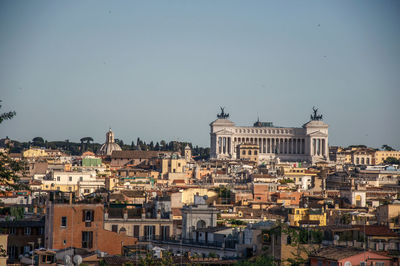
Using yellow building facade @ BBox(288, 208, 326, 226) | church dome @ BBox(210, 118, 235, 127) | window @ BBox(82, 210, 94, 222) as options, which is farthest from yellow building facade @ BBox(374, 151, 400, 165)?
window @ BBox(82, 210, 94, 222)

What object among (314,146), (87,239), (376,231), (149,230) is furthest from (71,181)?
(314,146)

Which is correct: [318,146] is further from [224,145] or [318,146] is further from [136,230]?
[136,230]

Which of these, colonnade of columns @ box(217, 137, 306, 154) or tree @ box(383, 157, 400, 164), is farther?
colonnade of columns @ box(217, 137, 306, 154)

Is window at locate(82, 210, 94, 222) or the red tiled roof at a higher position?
window at locate(82, 210, 94, 222)

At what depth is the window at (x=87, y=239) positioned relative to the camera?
1340 inches

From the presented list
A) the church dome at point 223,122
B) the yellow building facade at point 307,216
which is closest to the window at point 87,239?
the yellow building facade at point 307,216

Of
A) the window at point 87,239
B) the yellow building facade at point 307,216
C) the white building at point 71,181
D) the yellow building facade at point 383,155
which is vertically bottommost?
the window at point 87,239

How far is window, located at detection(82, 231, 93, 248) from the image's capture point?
34.0 m

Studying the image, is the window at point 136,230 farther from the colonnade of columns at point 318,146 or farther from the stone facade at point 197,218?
the colonnade of columns at point 318,146

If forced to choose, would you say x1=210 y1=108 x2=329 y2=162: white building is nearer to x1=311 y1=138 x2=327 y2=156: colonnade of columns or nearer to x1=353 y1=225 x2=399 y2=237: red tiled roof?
x1=311 y1=138 x2=327 y2=156: colonnade of columns

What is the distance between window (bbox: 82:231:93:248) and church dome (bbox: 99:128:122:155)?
129m

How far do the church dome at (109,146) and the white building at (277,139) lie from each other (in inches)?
499

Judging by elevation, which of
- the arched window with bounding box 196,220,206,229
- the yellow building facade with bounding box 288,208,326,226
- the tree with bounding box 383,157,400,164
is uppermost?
the tree with bounding box 383,157,400,164

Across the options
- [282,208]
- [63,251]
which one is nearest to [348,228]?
[63,251]
